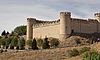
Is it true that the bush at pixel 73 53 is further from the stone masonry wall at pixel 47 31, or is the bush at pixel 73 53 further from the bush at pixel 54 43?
Answer: the stone masonry wall at pixel 47 31

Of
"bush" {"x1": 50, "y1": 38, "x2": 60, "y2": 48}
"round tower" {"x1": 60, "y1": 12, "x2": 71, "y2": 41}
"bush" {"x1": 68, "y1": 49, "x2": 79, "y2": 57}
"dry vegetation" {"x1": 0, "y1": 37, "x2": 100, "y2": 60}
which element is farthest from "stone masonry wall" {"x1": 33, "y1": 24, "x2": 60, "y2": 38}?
"bush" {"x1": 68, "y1": 49, "x2": 79, "y2": 57}

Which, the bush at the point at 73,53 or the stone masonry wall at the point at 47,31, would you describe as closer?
the bush at the point at 73,53

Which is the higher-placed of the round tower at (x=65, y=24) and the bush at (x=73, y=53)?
the round tower at (x=65, y=24)

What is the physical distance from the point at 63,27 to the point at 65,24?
0.76 m

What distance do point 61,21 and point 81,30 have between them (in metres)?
5.76

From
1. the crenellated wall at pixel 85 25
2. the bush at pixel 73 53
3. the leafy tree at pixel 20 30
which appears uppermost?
the crenellated wall at pixel 85 25

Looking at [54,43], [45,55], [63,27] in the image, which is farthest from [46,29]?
[45,55]

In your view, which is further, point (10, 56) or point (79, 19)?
point (79, 19)

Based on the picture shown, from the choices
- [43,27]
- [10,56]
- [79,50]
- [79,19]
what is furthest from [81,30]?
[79,50]

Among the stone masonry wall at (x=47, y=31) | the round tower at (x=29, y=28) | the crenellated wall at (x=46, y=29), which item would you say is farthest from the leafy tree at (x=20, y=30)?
the stone masonry wall at (x=47, y=31)

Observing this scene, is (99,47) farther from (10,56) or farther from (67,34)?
(67,34)

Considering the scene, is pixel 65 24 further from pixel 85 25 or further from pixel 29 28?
pixel 29 28

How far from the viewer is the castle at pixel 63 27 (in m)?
73.3

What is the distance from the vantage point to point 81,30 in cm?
7781
